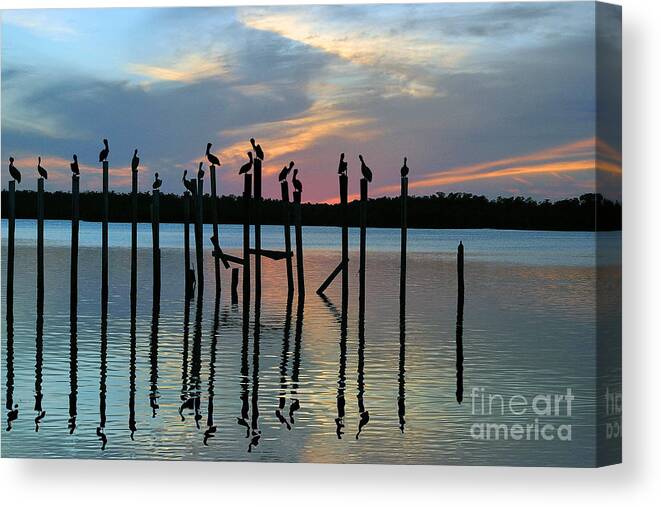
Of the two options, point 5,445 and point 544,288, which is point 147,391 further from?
point 544,288

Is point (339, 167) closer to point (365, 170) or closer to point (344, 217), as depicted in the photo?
point (365, 170)

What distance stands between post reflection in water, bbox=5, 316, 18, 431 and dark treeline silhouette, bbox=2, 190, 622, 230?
1.38 m

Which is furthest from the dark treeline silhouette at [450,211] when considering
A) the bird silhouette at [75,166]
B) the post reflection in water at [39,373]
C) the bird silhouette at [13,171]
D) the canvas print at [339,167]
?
the post reflection in water at [39,373]

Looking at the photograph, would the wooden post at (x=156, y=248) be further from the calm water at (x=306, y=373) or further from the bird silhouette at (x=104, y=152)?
the bird silhouette at (x=104, y=152)

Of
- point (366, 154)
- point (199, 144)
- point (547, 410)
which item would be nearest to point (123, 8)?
point (199, 144)

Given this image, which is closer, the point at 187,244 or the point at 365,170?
the point at 365,170

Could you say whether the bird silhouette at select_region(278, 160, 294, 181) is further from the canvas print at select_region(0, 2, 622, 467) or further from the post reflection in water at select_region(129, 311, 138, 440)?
the post reflection in water at select_region(129, 311, 138, 440)

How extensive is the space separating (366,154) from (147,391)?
10.3ft

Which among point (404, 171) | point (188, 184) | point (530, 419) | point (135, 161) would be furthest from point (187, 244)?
point (530, 419)

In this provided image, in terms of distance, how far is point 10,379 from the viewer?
44.9 feet

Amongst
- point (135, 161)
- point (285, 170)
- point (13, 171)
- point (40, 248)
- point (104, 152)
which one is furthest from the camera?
point (40, 248)

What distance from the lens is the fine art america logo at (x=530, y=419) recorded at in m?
11.3

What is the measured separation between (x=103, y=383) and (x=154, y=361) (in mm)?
1360

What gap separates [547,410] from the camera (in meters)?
11.4
